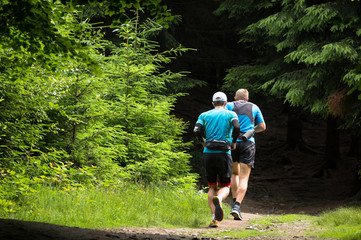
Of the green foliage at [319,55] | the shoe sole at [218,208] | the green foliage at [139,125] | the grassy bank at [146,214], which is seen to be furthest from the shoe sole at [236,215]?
the green foliage at [319,55]

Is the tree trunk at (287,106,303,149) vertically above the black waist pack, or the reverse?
the tree trunk at (287,106,303,149)

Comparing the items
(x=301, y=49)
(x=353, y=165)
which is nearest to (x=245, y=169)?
(x=301, y=49)

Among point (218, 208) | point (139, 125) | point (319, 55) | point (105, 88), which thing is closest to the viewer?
point (218, 208)

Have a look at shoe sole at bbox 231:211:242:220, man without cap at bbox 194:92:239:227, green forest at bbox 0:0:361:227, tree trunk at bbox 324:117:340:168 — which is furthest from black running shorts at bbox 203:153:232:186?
tree trunk at bbox 324:117:340:168

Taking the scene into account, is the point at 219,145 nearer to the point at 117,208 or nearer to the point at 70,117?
the point at 117,208

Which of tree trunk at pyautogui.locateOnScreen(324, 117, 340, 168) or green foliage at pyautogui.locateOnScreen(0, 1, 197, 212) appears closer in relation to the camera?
green foliage at pyautogui.locateOnScreen(0, 1, 197, 212)

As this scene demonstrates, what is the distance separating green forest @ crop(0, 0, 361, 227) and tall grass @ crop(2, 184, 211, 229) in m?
0.31

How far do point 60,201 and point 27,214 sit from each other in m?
0.76

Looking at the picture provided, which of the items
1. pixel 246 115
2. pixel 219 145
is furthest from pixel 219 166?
pixel 246 115

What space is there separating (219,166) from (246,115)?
4.76 ft

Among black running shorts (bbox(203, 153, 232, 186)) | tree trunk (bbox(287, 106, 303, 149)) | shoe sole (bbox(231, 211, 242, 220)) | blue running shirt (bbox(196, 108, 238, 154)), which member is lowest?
shoe sole (bbox(231, 211, 242, 220))

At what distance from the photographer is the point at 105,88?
9648mm

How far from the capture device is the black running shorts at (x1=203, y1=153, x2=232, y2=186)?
746cm

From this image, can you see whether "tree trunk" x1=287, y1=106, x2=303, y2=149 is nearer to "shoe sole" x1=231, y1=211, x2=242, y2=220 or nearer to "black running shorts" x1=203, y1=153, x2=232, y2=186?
"shoe sole" x1=231, y1=211, x2=242, y2=220
